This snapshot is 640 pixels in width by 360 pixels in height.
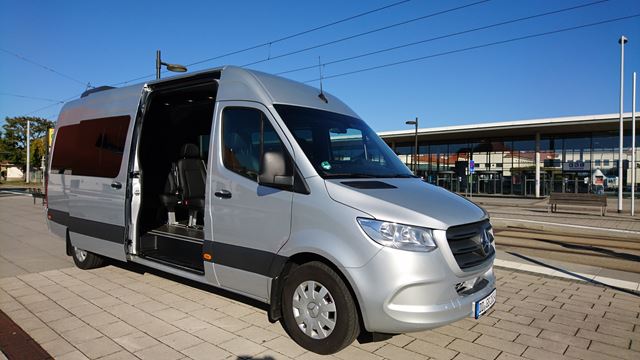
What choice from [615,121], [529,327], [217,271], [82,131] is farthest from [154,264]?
[615,121]

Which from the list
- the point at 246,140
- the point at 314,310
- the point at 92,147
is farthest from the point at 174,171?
the point at 314,310

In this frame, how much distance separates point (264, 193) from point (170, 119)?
3.34 m

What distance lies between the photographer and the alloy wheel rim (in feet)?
11.8

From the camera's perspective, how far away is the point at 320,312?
12.0ft

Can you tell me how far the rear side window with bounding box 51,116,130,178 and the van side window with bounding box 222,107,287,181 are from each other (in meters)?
2.04

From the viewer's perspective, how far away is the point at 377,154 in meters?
4.77

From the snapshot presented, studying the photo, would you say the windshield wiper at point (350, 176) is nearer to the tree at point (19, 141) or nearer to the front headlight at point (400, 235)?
the front headlight at point (400, 235)

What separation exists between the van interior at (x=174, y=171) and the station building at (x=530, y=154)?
25437 millimetres

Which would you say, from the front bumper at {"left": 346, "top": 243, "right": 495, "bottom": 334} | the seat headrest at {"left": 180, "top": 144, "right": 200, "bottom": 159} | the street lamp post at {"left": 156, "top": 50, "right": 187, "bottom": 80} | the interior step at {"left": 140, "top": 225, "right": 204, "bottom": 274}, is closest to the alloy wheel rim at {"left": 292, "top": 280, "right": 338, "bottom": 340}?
the front bumper at {"left": 346, "top": 243, "right": 495, "bottom": 334}

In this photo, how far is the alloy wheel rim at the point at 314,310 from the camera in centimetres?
361

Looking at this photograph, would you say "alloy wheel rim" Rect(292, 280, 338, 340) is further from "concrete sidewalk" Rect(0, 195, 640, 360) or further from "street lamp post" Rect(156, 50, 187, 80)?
"street lamp post" Rect(156, 50, 187, 80)

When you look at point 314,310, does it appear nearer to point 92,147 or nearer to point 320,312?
point 320,312

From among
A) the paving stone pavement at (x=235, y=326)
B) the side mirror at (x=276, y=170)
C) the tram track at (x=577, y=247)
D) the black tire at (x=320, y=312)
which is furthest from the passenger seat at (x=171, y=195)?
the tram track at (x=577, y=247)

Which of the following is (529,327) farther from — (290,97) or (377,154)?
(290,97)
